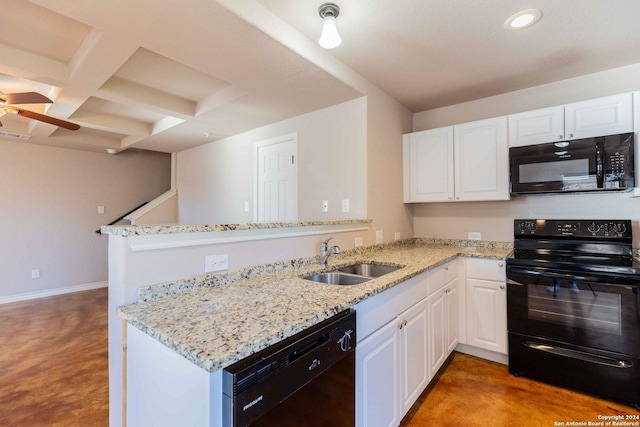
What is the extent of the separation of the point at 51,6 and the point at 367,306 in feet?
7.00

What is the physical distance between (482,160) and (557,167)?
21.8 inches

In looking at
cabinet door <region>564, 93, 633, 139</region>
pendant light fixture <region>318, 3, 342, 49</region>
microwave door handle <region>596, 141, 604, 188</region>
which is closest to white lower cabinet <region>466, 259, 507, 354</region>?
microwave door handle <region>596, 141, 604, 188</region>

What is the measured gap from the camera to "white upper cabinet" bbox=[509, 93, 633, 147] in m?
2.18

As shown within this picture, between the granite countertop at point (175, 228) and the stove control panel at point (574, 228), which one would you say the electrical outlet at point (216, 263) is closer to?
→ the granite countertop at point (175, 228)

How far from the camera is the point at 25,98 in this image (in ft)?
7.92

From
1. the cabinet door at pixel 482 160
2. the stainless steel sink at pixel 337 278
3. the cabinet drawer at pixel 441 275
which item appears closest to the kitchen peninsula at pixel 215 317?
the stainless steel sink at pixel 337 278

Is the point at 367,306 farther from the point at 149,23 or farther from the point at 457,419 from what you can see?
the point at 149,23

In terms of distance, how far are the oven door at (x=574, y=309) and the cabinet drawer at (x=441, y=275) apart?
0.39m

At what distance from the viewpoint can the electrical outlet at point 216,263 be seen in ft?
4.88

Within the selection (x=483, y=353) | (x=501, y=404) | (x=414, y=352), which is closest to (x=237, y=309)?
(x=414, y=352)

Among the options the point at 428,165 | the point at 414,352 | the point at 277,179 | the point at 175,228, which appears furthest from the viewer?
the point at 277,179

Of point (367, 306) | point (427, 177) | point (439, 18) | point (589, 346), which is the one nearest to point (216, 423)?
point (367, 306)

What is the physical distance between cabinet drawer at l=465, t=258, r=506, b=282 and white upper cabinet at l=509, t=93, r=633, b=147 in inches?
40.9

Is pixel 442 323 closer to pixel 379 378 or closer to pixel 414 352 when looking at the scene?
pixel 414 352
